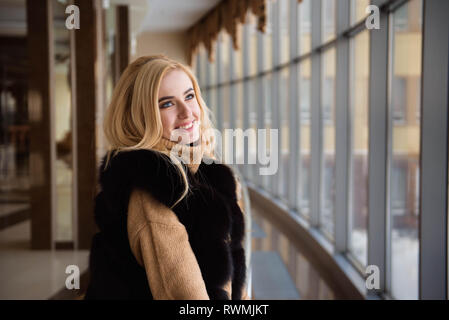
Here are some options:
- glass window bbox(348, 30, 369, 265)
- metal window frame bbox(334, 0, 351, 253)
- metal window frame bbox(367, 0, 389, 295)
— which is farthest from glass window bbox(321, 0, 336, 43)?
metal window frame bbox(367, 0, 389, 295)

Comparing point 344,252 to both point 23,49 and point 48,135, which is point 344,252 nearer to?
point 48,135

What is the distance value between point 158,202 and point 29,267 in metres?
3.94

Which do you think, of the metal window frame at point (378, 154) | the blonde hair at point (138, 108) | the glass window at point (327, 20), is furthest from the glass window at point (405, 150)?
the glass window at point (327, 20)

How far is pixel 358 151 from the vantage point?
4195 millimetres

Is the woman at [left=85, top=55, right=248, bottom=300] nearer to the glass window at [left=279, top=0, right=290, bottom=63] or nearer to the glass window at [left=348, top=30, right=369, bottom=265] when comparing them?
the glass window at [left=348, top=30, right=369, bottom=265]

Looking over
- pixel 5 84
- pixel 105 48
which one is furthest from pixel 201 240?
pixel 5 84

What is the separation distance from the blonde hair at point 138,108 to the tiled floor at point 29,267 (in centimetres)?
300

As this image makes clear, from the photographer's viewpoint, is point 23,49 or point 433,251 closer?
point 433,251

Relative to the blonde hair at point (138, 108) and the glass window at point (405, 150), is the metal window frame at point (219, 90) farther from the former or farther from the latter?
the blonde hair at point (138, 108)

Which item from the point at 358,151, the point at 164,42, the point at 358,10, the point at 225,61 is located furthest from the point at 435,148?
the point at 164,42

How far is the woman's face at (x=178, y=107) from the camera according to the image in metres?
1.12

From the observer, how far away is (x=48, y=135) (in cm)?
497
